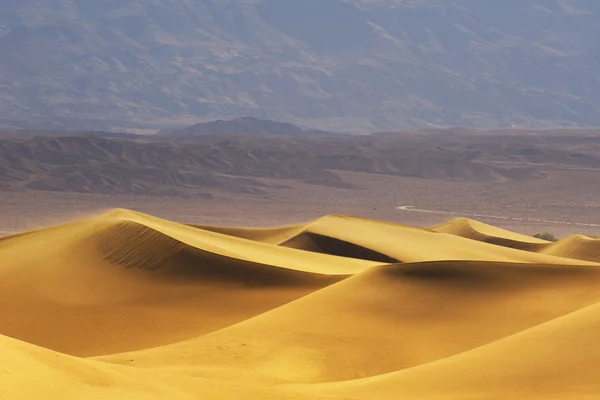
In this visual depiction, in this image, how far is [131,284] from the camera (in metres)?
22.6

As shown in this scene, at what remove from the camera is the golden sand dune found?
36.0ft

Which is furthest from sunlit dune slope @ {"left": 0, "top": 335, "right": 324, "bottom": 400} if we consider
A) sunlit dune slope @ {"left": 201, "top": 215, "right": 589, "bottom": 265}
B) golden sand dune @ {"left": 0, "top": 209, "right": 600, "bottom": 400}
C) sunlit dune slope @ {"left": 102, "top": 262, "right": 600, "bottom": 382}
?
sunlit dune slope @ {"left": 201, "top": 215, "right": 589, "bottom": 265}

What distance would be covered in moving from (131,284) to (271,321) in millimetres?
6769

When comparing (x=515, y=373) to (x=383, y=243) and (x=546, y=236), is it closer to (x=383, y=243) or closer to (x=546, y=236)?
(x=383, y=243)

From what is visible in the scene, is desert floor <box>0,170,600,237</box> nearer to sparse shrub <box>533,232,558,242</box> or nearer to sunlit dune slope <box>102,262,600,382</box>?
sparse shrub <box>533,232,558,242</box>

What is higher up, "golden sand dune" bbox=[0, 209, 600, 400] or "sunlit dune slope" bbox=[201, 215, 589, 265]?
"sunlit dune slope" bbox=[201, 215, 589, 265]

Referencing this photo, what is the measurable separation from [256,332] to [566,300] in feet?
15.8

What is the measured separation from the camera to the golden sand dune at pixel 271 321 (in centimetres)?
1098

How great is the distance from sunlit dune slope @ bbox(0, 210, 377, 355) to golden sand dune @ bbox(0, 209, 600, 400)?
2.0 inches

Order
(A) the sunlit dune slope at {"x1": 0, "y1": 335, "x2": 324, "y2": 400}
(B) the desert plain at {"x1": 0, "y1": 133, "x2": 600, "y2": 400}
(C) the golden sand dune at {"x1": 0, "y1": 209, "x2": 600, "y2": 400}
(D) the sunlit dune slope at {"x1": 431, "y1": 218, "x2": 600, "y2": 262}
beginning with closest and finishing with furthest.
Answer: (A) the sunlit dune slope at {"x1": 0, "y1": 335, "x2": 324, "y2": 400} < (C) the golden sand dune at {"x1": 0, "y1": 209, "x2": 600, "y2": 400} < (B) the desert plain at {"x1": 0, "y1": 133, "x2": 600, "y2": 400} < (D) the sunlit dune slope at {"x1": 431, "y1": 218, "x2": 600, "y2": 262}

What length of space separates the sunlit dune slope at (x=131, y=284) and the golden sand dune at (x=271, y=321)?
0.05 meters

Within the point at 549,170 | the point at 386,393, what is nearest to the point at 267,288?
the point at 386,393

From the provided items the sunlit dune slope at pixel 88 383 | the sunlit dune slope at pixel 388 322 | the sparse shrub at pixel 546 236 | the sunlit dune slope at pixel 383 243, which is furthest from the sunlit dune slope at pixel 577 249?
the sunlit dune slope at pixel 88 383

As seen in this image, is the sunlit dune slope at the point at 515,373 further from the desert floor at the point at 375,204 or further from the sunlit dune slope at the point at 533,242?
the desert floor at the point at 375,204
